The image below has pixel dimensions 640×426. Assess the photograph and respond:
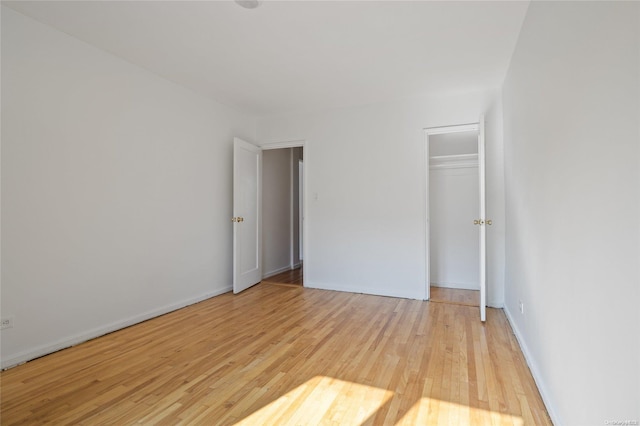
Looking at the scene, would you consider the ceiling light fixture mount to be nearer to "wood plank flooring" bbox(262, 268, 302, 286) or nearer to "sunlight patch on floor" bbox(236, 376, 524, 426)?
"sunlight patch on floor" bbox(236, 376, 524, 426)

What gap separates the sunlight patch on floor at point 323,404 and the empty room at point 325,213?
2 centimetres

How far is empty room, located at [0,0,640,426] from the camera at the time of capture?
4.34ft

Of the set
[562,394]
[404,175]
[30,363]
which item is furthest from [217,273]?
[562,394]

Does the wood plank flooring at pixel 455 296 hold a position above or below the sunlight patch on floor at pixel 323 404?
above

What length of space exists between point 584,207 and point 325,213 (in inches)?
136

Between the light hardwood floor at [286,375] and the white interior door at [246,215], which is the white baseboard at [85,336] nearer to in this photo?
the light hardwood floor at [286,375]

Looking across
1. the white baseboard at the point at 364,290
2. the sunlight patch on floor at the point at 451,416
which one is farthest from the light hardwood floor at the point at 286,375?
the white baseboard at the point at 364,290

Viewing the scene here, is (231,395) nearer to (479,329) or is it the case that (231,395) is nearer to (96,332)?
(96,332)

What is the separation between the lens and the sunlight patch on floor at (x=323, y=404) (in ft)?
5.44

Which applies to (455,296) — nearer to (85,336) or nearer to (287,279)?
(287,279)

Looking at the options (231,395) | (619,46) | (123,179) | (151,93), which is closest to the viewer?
(619,46)

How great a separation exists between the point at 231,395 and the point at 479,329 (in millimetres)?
2304

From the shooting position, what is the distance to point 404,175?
4098 mm

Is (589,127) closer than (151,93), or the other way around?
(589,127)
